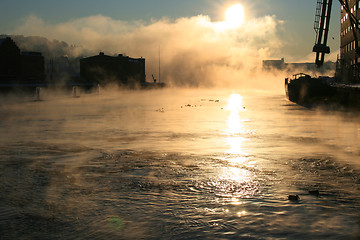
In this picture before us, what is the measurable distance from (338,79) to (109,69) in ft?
208

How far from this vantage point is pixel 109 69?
122 m

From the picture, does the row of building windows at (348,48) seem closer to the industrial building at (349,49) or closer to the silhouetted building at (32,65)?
the industrial building at (349,49)

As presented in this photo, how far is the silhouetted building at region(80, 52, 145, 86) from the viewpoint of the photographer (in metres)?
119

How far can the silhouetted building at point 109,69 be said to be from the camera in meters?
119

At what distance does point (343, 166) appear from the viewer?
34.0ft

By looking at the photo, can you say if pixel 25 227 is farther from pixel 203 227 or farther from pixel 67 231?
pixel 203 227

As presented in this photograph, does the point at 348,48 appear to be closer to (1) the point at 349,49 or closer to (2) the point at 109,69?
(1) the point at 349,49

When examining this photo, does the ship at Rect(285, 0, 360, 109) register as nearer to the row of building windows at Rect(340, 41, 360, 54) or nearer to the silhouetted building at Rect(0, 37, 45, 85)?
the row of building windows at Rect(340, 41, 360, 54)

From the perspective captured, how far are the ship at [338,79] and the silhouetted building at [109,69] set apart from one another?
5729 centimetres

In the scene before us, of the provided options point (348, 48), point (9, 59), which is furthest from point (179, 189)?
point (9, 59)

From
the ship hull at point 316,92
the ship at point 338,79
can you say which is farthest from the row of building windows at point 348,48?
the ship hull at point 316,92

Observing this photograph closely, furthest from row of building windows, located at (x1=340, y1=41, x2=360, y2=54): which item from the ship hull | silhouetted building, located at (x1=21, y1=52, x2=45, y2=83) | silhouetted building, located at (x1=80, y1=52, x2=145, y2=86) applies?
silhouetted building, located at (x1=21, y1=52, x2=45, y2=83)

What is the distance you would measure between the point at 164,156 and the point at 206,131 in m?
6.73

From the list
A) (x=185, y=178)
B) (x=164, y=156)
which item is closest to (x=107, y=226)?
(x=185, y=178)
